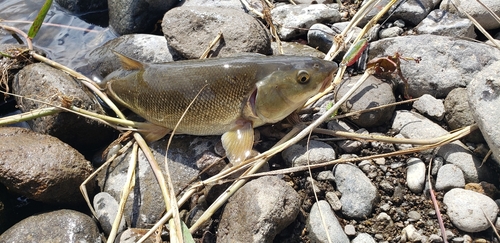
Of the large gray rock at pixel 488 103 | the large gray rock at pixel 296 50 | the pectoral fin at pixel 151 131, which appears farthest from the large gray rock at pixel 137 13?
the large gray rock at pixel 488 103

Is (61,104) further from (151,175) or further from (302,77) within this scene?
(302,77)

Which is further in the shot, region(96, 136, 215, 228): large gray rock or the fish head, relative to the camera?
region(96, 136, 215, 228): large gray rock

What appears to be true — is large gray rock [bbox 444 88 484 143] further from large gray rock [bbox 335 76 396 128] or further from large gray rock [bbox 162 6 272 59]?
large gray rock [bbox 162 6 272 59]

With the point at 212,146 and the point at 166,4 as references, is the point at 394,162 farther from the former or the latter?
the point at 166,4

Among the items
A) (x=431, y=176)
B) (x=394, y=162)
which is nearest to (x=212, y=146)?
(x=394, y=162)

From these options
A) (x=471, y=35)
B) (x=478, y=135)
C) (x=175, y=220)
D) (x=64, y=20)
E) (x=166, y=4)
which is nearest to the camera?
(x=175, y=220)

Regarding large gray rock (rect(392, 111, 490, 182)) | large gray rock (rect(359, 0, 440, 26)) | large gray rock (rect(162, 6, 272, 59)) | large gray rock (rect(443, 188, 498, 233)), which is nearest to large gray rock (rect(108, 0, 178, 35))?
large gray rock (rect(162, 6, 272, 59))

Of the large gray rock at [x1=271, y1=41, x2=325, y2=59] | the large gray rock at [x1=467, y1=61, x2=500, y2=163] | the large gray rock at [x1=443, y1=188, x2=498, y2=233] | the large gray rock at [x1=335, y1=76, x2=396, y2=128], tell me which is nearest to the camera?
the large gray rock at [x1=443, y1=188, x2=498, y2=233]
